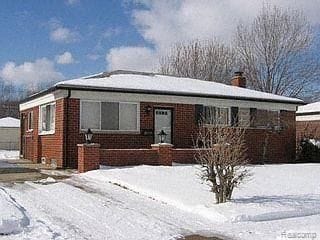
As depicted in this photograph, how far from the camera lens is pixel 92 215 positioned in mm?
8672

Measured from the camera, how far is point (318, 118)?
33.6 m

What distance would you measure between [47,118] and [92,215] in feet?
40.9

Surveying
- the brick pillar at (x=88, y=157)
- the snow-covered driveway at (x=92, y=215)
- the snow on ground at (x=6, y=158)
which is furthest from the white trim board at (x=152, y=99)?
the snow-covered driveway at (x=92, y=215)

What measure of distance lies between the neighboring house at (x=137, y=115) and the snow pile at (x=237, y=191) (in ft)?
8.43

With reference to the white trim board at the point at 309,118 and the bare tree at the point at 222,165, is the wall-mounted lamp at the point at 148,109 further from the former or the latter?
the white trim board at the point at 309,118

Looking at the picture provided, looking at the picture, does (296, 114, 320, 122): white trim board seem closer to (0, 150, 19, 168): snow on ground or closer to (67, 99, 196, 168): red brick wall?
(67, 99, 196, 168): red brick wall

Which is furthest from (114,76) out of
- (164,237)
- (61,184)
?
(164,237)

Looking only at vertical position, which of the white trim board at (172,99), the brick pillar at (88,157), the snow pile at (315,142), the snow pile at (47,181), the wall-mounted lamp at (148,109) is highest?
the white trim board at (172,99)

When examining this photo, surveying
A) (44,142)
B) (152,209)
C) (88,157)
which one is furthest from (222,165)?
(44,142)

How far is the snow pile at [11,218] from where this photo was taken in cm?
732

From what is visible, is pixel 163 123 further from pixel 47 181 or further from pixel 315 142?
pixel 315 142

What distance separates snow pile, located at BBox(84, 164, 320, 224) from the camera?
29.7ft

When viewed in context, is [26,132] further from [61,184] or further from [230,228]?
[230,228]

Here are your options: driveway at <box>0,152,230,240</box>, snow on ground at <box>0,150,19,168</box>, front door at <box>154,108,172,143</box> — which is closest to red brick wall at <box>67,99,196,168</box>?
front door at <box>154,108,172,143</box>
